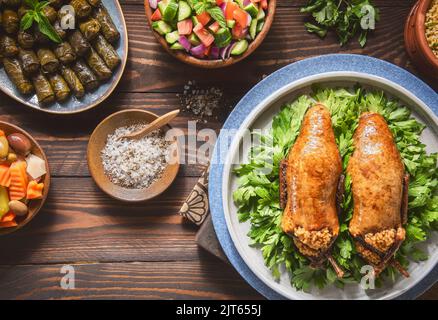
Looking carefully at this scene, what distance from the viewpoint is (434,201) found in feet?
8.57

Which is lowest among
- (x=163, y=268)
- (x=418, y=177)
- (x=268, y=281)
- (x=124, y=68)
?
(x=163, y=268)

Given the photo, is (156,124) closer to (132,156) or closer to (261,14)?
(132,156)

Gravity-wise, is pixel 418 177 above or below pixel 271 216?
above

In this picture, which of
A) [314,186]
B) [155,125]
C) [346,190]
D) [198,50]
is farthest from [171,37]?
[346,190]

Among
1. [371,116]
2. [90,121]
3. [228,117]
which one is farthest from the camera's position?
[90,121]

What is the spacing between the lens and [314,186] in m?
2.40

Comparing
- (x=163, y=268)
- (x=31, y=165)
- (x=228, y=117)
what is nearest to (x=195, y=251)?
(x=163, y=268)

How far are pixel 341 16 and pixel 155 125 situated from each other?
1.22m

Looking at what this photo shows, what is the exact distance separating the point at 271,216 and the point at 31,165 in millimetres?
1336

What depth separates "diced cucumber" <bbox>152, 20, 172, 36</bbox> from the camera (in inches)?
107

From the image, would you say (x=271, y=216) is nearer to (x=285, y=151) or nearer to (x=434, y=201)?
(x=285, y=151)

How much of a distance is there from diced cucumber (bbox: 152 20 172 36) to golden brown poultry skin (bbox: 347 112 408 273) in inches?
45.2

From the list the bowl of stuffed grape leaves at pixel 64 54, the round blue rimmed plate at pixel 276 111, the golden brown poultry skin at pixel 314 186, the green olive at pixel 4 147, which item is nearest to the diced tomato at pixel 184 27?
the bowl of stuffed grape leaves at pixel 64 54

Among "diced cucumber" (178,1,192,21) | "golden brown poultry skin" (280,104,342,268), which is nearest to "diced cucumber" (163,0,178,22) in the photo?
"diced cucumber" (178,1,192,21)
